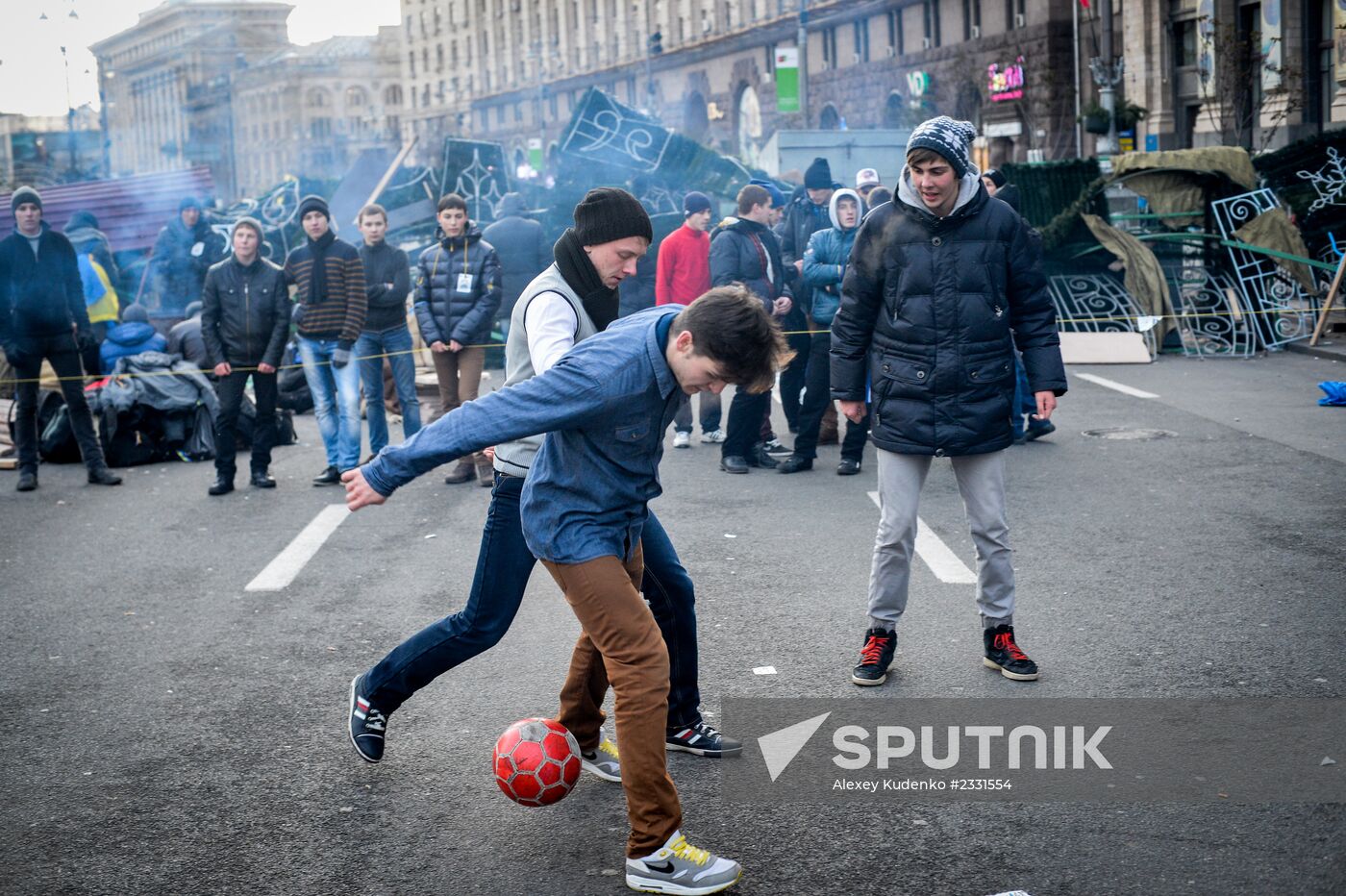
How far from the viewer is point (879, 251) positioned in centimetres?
550

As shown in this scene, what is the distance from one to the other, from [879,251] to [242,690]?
2908 millimetres

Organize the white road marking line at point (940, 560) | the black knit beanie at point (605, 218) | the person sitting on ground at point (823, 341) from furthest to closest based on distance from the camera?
the person sitting on ground at point (823, 341) → the white road marking line at point (940, 560) → the black knit beanie at point (605, 218)

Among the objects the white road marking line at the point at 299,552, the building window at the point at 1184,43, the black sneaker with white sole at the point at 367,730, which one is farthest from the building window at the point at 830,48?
the black sneaker with white sole at the point at 367,730

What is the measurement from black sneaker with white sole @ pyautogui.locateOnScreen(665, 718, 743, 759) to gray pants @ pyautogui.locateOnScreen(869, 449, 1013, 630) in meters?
1.02

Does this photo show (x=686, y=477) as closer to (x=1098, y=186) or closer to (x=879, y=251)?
(x=879, y=251)

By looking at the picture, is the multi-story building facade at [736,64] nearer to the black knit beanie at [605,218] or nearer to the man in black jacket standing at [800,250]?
the man in black jacket standing at [800,250]

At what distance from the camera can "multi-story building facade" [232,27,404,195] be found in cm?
10206

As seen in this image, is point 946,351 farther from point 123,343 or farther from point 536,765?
point 123,343

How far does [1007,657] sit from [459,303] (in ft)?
20.1

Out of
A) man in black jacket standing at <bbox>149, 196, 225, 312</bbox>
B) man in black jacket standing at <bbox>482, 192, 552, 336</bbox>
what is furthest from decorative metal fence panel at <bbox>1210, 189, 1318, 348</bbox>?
man in black jacket standing at <bbox>149, 196, 225, 312</bbox>

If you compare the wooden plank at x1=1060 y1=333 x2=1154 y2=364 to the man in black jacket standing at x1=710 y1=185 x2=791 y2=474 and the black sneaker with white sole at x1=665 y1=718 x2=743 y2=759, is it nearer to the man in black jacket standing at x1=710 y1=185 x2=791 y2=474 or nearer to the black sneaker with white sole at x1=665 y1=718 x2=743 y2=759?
the man in black jacket standing at x1=710 y1=185 x2=791 y2=474

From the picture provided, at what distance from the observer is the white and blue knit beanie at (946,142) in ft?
17.2

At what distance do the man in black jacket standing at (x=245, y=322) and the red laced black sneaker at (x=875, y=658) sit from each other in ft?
21.0

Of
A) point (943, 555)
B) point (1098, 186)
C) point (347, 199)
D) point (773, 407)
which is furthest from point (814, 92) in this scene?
point (943, 555)
